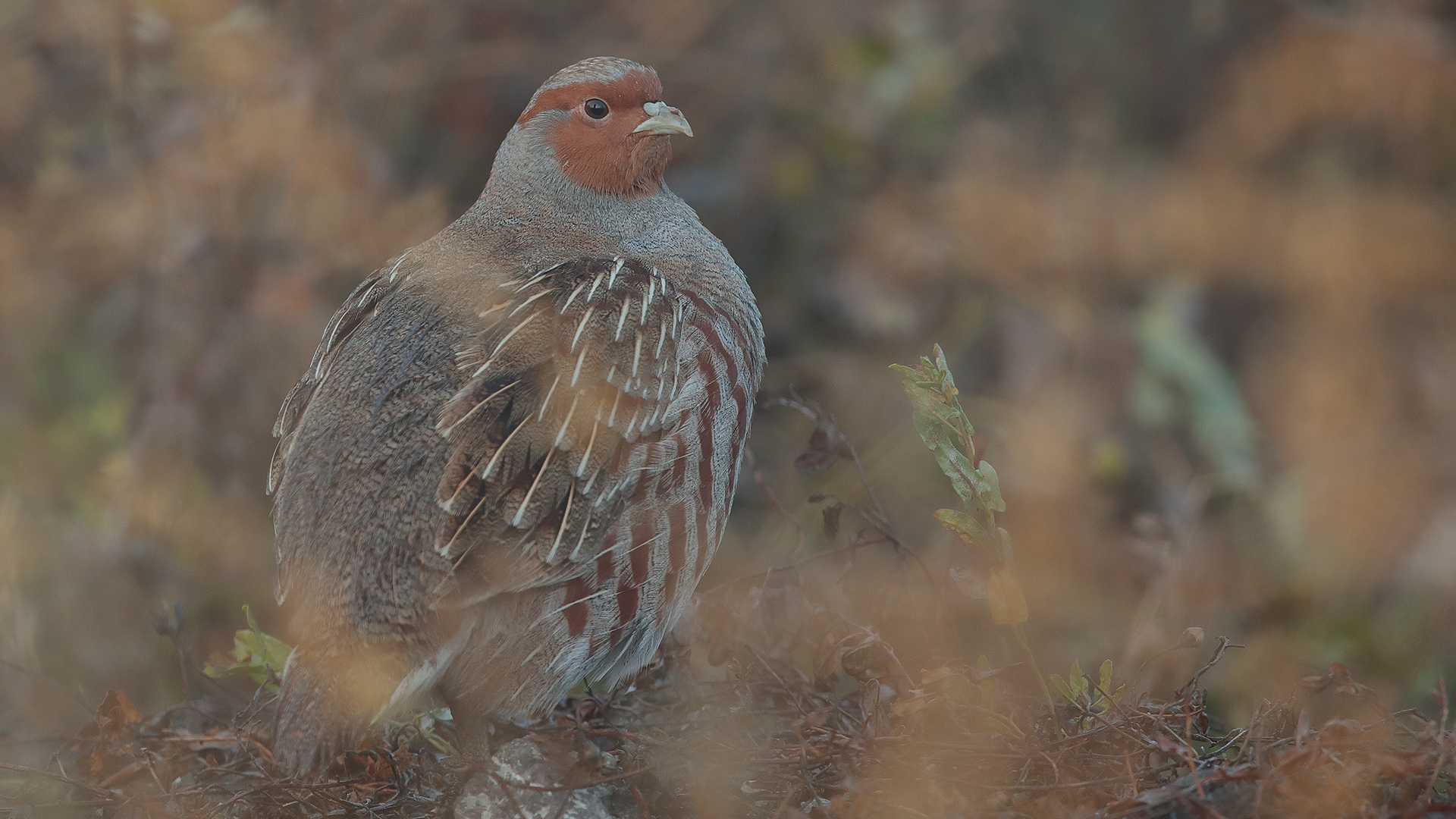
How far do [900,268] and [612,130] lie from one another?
2449mm

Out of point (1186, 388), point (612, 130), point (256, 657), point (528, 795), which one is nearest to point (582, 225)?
point (612, 130)

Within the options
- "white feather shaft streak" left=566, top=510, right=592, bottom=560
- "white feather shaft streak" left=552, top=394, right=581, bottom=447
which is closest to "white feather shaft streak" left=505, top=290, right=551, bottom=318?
"white feather shaft streak" left=552, top=394, right=581, bottom=447

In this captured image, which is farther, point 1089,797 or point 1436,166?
point 1436,166

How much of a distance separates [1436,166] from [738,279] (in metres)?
3.62

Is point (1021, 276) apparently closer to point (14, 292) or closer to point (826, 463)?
point (826, 463)

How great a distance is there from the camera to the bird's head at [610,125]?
12.1 feet

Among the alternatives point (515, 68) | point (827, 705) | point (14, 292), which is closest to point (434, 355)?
point (827, 705)

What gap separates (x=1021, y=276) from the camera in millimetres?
5762

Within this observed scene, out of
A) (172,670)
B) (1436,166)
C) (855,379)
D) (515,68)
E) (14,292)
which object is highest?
(515,68)

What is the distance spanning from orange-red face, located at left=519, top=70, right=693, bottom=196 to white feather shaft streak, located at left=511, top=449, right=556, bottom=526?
42.6 inches

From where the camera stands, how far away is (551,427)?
294 cm

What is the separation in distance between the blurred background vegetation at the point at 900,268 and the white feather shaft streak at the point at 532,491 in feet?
4.08

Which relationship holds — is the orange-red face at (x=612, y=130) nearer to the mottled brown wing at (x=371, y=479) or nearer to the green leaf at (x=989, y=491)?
the mottled brown wing at (x=371, y=479)

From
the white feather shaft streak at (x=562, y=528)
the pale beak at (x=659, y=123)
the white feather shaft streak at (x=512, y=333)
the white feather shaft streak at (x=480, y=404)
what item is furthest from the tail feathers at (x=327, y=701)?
the pale beak at (x=659, y=123)
